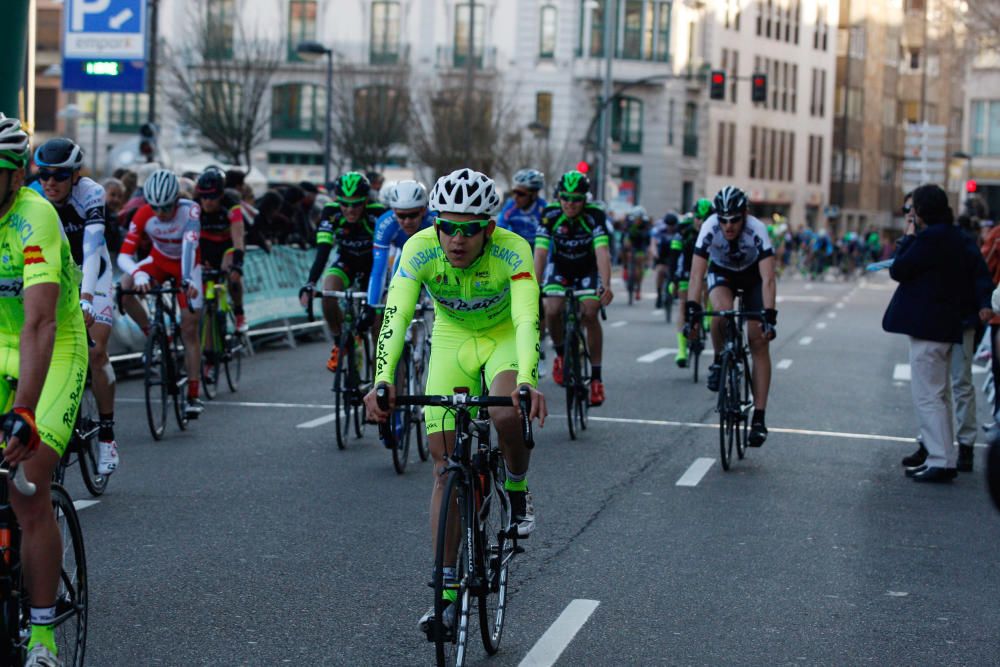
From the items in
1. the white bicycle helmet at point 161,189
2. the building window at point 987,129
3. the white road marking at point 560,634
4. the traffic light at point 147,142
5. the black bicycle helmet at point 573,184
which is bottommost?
the white road marking at point 560,634

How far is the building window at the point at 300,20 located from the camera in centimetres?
6900

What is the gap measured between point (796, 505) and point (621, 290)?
31.2 meters

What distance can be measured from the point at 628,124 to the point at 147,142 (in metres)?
49.2

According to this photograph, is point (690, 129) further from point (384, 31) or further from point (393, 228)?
point (393, 228)

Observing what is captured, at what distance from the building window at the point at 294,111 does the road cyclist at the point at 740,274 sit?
5826 centimetres

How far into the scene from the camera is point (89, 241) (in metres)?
8.97

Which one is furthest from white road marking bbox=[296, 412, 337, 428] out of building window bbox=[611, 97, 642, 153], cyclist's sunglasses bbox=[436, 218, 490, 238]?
building window bbox=[611, 97, 642, 153]

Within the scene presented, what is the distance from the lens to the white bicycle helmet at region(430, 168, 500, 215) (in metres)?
5.95

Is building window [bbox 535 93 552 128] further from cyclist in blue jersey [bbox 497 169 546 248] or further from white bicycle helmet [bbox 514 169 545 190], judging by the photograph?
white bicycle helmet [bbox 514 169 545 190]

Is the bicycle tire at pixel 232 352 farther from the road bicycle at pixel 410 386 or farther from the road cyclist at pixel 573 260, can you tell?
the road bicycle at pixel 410 386

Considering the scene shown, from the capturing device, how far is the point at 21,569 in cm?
489

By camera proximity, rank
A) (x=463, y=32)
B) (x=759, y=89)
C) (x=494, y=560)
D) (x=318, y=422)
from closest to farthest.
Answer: (x=494, y=560) → (x=318, y=422) → (x=759, y=89) → (x=463, y=32)

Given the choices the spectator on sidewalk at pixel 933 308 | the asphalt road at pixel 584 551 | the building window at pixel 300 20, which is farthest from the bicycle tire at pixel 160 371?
the building window at pixel 300 20

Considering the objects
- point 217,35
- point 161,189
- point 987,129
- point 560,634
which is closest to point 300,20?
point 217,35
